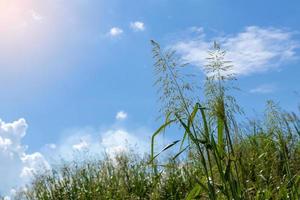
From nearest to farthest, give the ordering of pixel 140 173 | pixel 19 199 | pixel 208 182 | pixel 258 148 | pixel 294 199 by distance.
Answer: pixel 208 182 → pixel 294 199 → pixel 258 148 → pixel 140 173 → pixel 19 199

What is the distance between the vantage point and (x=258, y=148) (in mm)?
7656

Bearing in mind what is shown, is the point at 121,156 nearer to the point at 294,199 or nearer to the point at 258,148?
the point at 258,148

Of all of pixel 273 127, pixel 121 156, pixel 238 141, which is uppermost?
pixel 121 156

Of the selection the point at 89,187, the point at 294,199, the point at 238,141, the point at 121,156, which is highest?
the point at 121,156

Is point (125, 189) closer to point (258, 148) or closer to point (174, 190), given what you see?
point (174, 190)

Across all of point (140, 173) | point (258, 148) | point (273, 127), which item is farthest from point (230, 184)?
point (140, 173)

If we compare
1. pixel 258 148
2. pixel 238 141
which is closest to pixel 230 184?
pixel 238 141

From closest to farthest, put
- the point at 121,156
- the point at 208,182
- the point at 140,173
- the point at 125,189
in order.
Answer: the point at 208,182 → the point at 125,189 → the point at 140,173 → the point at 121,156

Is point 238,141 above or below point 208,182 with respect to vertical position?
above

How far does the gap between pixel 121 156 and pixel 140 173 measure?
97cm

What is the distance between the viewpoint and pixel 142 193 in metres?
9.02

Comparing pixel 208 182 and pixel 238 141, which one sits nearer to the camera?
pixel 208 182

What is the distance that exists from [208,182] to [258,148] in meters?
3.97

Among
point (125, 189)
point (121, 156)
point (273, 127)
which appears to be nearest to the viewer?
point (273, 127)
